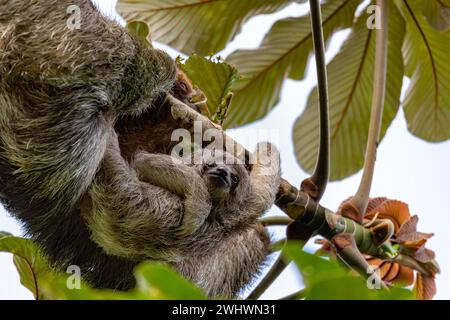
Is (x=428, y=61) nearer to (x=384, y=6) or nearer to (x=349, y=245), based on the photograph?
(x=384, y=6)

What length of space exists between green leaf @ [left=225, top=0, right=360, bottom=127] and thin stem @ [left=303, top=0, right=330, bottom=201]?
1540 mm

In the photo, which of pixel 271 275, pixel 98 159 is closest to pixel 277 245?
pixel 271 275

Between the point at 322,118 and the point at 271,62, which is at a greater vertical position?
the point at 271,62

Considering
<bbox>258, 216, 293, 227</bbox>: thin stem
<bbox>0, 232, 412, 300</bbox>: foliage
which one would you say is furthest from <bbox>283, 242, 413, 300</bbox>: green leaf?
<bbox>258, 216, 293, 227</bbox>: thin stem

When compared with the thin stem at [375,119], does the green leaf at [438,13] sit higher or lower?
higher

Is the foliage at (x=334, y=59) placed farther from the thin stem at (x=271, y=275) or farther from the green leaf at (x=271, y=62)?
the thin stem at (x=271, y=275)

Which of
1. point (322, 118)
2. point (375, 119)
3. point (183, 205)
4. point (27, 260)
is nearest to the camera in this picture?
point (183, 205)

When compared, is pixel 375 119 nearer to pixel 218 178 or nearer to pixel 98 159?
pixel 218 178

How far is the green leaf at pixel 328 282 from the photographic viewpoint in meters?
1.39

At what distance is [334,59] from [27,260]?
2.89 metres

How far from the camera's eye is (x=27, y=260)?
3.73 m

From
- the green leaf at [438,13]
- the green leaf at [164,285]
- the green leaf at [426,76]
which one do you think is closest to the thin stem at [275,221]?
the green leaf at [438,13]
